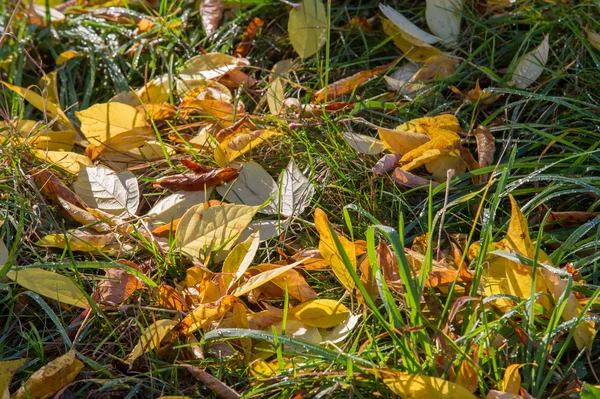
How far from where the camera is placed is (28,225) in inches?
61.7

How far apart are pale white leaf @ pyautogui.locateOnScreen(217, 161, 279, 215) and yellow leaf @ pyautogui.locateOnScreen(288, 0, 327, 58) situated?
50cm

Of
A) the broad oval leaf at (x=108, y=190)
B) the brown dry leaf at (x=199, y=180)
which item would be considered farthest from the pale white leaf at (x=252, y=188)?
the broad oval leaf at (x=108, y=190)

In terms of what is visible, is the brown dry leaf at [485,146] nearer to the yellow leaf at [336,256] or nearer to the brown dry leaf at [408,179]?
the brown dry leaf at [408,179]

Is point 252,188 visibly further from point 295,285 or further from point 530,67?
point 530,67

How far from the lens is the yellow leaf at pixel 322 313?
4.33 ft

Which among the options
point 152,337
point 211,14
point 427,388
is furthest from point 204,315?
point 211,14

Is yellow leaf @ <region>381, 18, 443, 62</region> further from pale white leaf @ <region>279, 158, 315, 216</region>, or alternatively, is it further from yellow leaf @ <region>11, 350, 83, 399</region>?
yellow leaf @ <region>11, 350, 83, 399</region>

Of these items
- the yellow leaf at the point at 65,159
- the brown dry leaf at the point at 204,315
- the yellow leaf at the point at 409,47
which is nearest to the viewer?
the brown dry leaf at the point at 204,315

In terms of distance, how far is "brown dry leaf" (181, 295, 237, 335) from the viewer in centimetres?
132

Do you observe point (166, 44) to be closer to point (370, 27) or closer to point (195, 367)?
point (370, 27)

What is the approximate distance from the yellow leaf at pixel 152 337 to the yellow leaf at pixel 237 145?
0.49 m

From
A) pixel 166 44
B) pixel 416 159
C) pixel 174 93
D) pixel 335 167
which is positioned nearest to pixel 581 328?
pixel 416 159

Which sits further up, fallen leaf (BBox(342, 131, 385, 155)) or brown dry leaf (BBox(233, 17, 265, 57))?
brown dry leaf (BBox(233, 17, 265, 57))

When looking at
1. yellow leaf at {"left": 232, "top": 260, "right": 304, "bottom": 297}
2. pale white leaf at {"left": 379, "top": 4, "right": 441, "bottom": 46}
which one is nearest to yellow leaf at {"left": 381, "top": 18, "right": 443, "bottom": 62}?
pale white leaf at {"left": 379, "top": 4, "right": 441, "bottom": 46}
